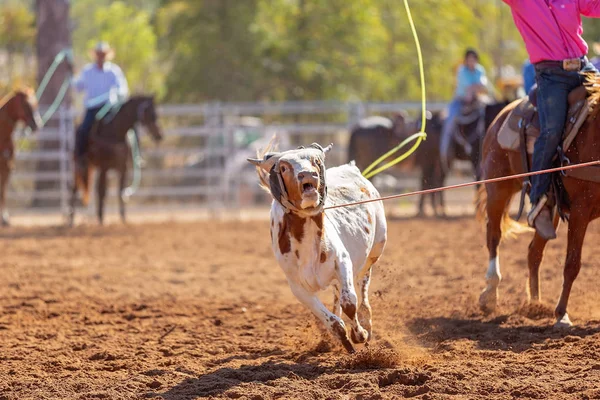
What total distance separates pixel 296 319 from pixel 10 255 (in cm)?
526

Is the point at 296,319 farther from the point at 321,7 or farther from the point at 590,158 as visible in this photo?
the point at 321,7

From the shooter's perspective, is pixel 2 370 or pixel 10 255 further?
pixel 10 255

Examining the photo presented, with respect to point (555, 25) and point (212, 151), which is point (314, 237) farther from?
point (212, 151)

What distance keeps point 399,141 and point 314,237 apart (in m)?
11.0

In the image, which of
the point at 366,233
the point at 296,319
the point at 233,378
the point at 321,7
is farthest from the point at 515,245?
the point at 321,7

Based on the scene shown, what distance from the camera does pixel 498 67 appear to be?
3288 cm

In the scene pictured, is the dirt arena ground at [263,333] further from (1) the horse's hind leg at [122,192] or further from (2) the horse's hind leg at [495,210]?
(1) the horse's hind leg at [122,192]

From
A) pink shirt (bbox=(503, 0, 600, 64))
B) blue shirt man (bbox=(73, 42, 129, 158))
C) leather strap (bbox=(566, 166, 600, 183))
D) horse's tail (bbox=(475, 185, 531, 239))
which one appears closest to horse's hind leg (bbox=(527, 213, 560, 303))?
horse's tail (bbox=(475, 185, 531, 239))

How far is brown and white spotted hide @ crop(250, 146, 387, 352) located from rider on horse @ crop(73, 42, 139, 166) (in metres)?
9.56

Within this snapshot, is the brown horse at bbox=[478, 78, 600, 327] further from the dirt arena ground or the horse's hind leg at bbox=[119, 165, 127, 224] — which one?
the horse's hind leg at bbox=[119, 165, 127, 224]

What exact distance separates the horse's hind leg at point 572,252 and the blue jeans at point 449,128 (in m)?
8.36

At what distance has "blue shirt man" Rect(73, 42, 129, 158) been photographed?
14.3 m

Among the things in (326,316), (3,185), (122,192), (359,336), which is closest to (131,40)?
(122,192)

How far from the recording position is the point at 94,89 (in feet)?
47.2
